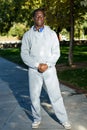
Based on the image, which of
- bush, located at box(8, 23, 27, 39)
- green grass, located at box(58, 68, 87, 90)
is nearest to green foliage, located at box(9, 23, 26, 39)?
bush, located at box(8, 23, 27, 39)

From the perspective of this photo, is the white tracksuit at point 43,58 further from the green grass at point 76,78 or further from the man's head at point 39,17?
the green grass at point 76,78

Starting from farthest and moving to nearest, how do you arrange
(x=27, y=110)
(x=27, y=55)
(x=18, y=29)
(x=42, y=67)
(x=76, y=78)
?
(x=18, y=29), (x=76, y=78), (x=27, y=110), (x=27, y=55), (x=42, y=67)

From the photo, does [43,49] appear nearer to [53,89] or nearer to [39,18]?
[39,18]

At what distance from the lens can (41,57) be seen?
6629mm

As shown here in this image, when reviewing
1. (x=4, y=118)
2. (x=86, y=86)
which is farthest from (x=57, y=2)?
(x=4, y=118)

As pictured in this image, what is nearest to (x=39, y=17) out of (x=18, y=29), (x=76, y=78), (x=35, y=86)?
(x=35, y=86)

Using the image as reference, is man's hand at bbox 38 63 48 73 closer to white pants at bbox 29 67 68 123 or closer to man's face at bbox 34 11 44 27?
white pants at bbox 29 67 68 123

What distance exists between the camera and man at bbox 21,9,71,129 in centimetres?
661

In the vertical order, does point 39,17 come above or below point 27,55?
above

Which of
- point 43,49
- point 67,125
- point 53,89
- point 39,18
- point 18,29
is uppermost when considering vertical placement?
point 39,18

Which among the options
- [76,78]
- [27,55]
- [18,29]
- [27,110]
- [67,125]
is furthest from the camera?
[18,29]

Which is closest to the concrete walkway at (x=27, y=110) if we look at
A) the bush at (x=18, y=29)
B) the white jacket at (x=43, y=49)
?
the white jacket at (x=43, y=49)

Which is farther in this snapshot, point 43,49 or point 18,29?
point 18,29

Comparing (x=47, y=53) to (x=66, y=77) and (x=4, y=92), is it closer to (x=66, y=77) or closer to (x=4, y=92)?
(x=4, y=92)
